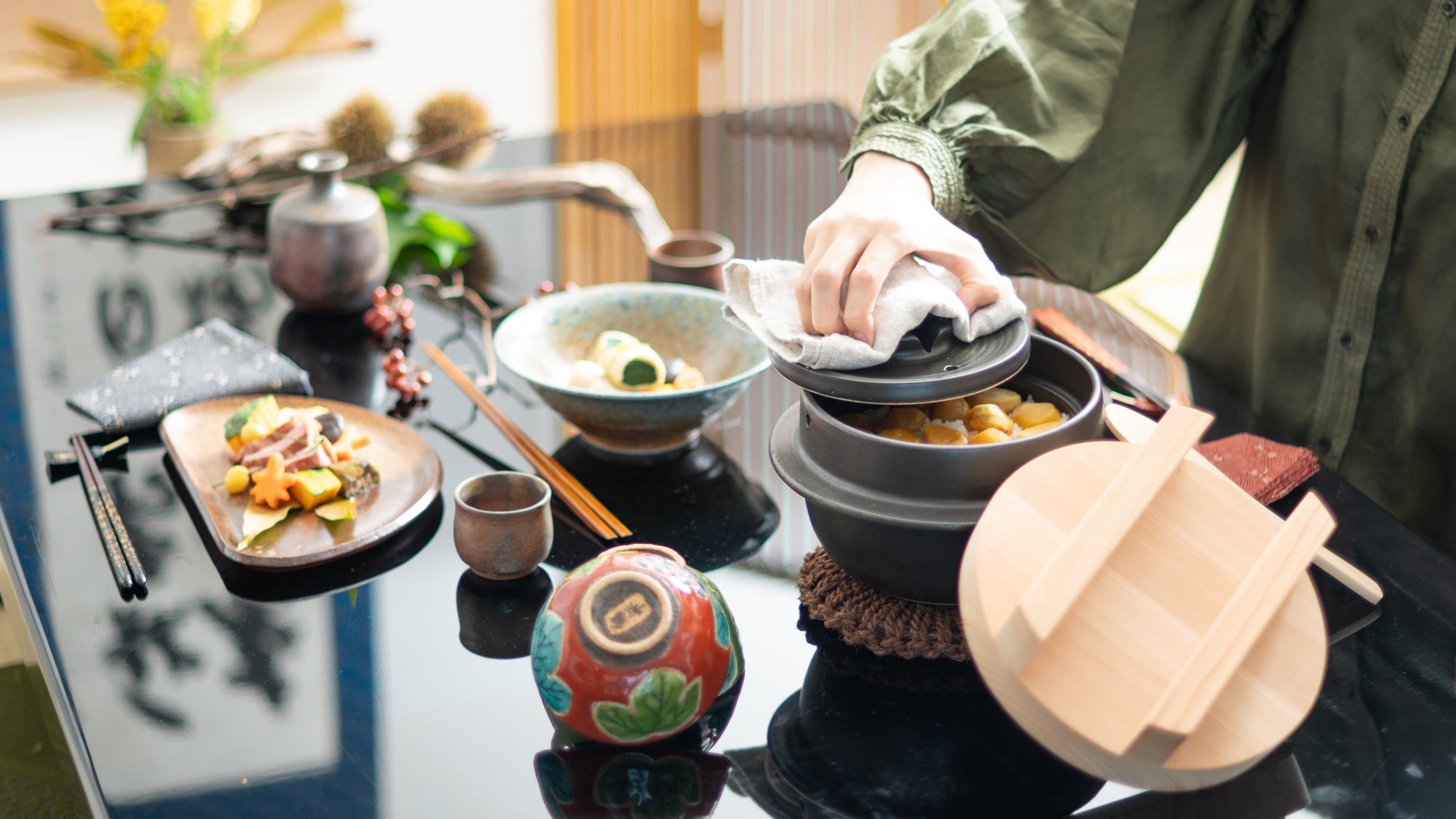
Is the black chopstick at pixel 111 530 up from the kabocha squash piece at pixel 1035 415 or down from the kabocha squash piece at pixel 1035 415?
down

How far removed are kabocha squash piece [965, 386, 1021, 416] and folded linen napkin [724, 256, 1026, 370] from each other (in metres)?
0.07

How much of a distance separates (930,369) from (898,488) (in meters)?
0.10

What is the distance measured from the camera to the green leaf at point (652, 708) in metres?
0.73

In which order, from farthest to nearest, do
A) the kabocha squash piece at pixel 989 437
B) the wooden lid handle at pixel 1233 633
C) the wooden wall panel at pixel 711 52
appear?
the wooden wall panel at pixel 711 52 < the kabocha squash piece at pixel 989 437 < the wooden lid handle at pixel 1233 633

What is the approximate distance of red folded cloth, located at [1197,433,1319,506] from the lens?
3.33ft

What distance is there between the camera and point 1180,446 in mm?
713

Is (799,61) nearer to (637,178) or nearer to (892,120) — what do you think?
(637,178)

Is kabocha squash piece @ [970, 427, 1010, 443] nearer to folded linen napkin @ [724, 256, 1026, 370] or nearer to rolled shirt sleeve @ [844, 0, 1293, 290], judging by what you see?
folded linen napkin @ [724, 256, 1026, 370]

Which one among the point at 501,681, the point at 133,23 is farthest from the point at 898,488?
the point at 133,23

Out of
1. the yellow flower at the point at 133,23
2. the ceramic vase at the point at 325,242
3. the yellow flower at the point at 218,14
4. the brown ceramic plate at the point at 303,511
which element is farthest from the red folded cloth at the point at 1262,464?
the yellow flower at the point at 133,23

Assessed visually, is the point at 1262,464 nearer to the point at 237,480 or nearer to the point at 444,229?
the point at 237,480

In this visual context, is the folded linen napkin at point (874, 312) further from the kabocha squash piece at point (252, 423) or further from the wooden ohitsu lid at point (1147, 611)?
the kabocha squash piece at point (252, 423)

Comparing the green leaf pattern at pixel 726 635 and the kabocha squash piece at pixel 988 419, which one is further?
the kabocha squash piece at pixel 988 419

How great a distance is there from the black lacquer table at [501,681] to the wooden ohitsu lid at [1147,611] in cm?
12
